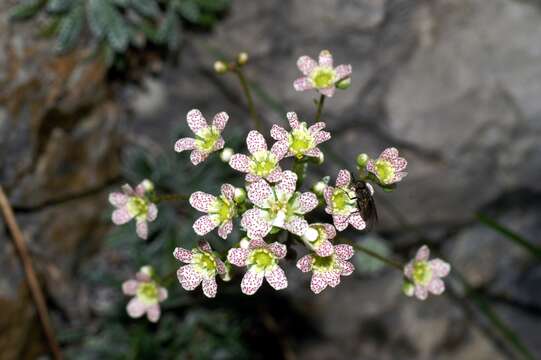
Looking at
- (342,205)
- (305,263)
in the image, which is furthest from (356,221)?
(305,263)

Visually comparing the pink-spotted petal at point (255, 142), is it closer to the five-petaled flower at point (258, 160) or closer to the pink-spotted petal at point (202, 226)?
the five-petaled flower at point (258, 160)

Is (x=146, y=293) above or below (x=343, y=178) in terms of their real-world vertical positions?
below

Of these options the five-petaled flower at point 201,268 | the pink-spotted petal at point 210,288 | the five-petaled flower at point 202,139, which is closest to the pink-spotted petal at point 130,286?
the five-petaled flower at point 201,268

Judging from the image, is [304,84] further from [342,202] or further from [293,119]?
[342,202]

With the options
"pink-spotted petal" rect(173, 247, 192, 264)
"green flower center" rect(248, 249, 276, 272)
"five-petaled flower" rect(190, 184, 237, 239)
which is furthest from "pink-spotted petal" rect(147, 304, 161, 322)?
"green flower center" rect(248, 249, 276, 272)

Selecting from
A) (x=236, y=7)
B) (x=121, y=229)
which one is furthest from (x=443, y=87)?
(x=121, y=229)

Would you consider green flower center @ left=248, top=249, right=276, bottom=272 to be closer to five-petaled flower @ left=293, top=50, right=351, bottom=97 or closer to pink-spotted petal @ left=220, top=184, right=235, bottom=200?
pink-spotted petal @ left=220, top=184, right=235, bottom=200
